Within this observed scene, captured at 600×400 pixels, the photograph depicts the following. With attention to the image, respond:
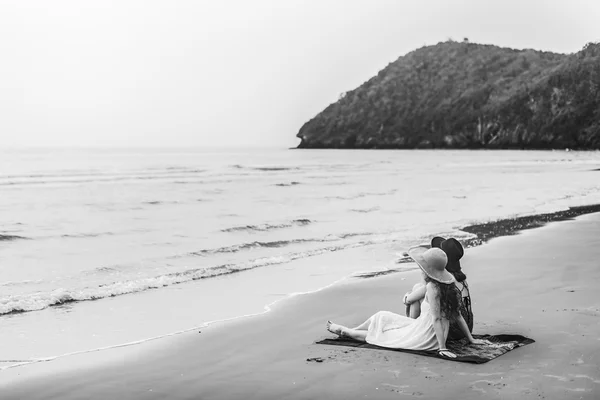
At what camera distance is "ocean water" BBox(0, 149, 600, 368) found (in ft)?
26.8

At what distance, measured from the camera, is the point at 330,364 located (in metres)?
5.80

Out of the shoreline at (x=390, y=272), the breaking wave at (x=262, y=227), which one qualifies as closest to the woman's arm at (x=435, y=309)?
the shoreline at (x=390, y=272)

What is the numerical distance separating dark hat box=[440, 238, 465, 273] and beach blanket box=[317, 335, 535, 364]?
2.22 ft

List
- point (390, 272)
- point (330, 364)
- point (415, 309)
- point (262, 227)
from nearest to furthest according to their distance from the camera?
1. point (330, 364)
2. point (415, 309)
3. point (390, 272)
4. point (262, 227)

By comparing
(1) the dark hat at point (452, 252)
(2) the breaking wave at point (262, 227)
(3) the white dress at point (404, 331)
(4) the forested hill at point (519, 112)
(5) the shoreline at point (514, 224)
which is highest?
(4) the forested hill at point (519, 112)

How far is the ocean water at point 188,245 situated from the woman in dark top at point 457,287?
8.14 ft

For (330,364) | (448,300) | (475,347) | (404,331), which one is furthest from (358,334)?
(475,347)

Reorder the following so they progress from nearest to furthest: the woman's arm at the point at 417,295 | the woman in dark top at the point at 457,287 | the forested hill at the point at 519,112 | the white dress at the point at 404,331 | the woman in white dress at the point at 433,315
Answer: the woman in white dress at the point at 433,315
the white dress at the point at 404,331
the woman in dark top at the point at 457,287
the woman's arm at the point at 417,295
the forested hill at the point at 519,112

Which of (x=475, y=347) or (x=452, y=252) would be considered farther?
(x=452, y=252)

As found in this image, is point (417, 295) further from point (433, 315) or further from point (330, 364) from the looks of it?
point (330, 364)

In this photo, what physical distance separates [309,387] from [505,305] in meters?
3.63

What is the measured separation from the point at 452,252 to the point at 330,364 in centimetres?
157

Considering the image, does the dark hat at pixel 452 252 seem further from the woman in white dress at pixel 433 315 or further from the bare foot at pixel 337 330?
the bare foot at pixel 337 330

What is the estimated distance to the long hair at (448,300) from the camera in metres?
6.04
